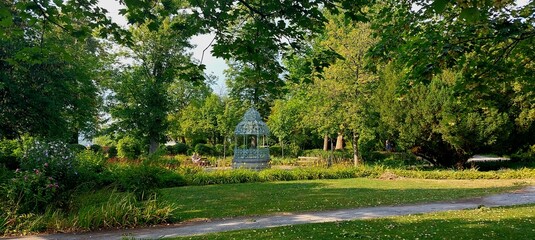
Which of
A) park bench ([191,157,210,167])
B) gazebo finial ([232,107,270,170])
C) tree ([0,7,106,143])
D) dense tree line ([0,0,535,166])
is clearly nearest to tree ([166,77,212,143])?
dense tree line ([0,0,535,166])

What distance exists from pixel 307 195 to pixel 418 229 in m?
6.38

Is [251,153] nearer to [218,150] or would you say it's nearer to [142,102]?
[142,102]

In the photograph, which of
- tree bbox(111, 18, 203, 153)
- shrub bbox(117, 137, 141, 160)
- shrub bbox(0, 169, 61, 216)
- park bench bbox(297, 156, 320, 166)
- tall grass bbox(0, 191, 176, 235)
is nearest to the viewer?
tall grass bbox(0, 191, 176, 235)

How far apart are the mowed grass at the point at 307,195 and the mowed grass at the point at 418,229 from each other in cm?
267

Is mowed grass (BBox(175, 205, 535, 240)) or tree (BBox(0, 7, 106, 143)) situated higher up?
tree (BBox(0, 7, 106, 143))

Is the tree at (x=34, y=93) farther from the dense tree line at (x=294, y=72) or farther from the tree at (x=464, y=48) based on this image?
the tree at (x=464, y=48)

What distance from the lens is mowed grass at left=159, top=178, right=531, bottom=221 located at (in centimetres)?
1073

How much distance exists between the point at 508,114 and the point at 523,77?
16.4 metres

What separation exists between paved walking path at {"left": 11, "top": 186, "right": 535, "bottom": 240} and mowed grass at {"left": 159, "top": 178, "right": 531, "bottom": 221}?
62cm

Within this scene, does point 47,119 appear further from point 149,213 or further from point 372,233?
point 372,233

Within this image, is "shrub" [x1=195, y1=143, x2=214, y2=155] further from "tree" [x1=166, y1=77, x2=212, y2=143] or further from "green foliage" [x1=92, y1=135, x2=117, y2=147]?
"green foliage" [x1=92, y1=135, x2=117, y2=147]

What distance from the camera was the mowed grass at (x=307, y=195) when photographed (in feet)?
35.2

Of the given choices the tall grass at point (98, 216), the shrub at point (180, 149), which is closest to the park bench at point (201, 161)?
the shrub at point (180, 149)

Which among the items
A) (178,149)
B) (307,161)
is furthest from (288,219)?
(178,149)
